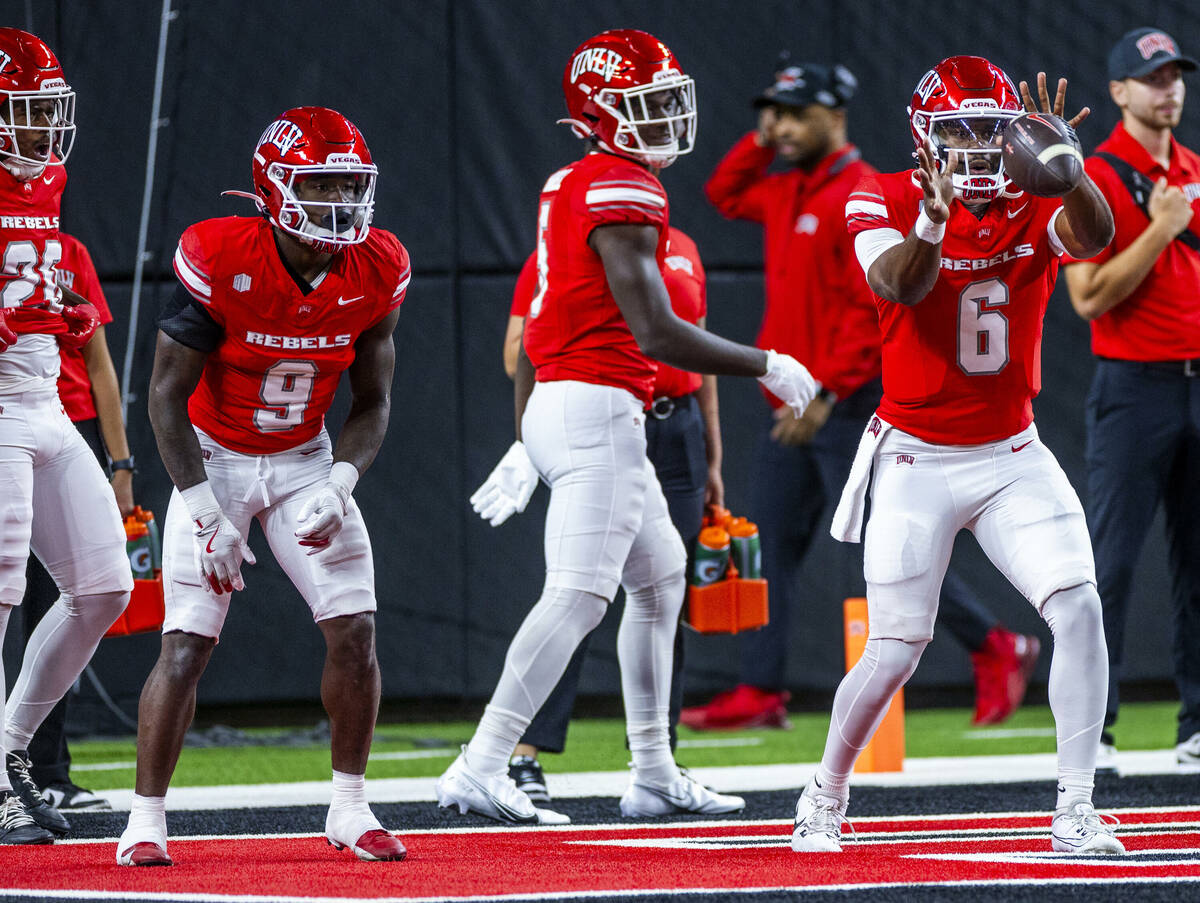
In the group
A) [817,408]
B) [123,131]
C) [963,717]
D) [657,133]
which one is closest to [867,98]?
[817,408]

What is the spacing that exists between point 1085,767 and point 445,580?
15.1 ft

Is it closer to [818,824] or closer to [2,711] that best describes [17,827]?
[2,711]

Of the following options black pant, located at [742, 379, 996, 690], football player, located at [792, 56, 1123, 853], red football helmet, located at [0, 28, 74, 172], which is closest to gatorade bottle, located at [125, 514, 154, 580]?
red football helmet, located at [0, 28, 74, 172]

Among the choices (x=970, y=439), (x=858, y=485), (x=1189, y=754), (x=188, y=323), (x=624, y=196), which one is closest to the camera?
(x=188, y=323)

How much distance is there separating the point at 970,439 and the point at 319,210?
59.6 inches

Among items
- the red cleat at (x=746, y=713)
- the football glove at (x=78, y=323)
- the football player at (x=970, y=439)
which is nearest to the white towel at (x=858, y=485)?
the football player at (x=970, y=439)

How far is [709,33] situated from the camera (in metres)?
8.27

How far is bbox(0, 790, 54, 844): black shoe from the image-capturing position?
4156 mm

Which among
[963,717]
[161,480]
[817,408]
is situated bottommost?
[963,717]

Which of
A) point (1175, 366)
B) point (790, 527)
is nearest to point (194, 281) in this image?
point (1175, 366)

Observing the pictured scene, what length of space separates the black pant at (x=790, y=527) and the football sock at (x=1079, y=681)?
3.35 metres

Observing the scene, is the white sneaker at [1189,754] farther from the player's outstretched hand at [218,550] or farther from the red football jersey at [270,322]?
the player's outstretched hand at [218,550]

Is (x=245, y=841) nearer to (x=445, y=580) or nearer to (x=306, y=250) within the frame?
(x=306, y=250)

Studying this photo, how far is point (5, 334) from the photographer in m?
4.33
